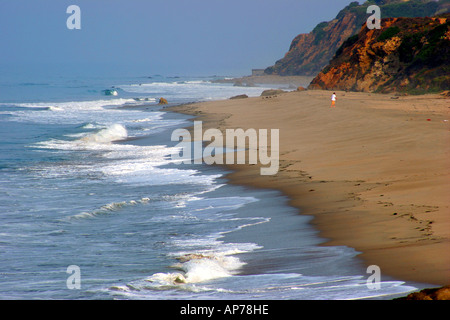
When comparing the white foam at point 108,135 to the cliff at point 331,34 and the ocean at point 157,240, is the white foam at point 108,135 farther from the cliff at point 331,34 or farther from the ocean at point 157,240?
the cliff at point 331,34

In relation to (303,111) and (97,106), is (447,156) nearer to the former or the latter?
(303,111)

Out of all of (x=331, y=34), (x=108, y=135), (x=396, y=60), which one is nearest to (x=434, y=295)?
(x=108, y=135)

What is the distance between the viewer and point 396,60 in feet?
113

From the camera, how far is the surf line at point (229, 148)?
1439 cm

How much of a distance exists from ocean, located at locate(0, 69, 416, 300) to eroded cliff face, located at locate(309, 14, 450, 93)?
21344 mm

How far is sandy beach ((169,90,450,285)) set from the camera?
581cm

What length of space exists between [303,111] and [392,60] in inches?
568

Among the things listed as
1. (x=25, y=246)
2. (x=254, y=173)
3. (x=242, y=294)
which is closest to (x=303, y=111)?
(x=254, y=173)

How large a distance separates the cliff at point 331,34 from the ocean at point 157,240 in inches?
3037

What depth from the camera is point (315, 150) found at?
1398 centimetres

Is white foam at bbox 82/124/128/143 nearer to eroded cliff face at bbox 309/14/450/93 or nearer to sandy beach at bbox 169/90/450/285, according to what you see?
sandy beach at bbox 169/90/450/285

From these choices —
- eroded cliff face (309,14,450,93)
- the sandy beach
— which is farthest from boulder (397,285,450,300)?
eroded cliff face (309,14,450,93)

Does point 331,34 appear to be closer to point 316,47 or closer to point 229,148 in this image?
point 316,47

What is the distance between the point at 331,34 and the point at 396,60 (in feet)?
228
